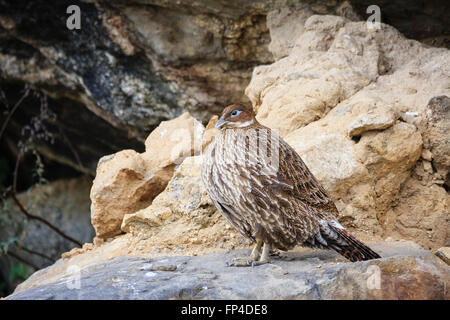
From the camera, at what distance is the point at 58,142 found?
7832mm

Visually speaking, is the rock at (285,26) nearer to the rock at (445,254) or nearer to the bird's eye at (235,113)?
the bird's eye at (235,113)

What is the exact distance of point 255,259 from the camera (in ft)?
11.1

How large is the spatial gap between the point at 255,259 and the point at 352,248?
0.65m

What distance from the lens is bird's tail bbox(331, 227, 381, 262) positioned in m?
3.07

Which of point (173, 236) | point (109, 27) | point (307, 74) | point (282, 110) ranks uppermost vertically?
point (109, 27)

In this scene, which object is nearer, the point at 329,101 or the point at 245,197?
the point at 245,197

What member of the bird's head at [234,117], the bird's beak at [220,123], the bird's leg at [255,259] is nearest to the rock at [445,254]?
the bird's leg at [255,259]

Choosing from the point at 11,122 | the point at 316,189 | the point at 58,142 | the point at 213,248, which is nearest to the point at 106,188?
the point at 213,248

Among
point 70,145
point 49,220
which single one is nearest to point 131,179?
point 70,145

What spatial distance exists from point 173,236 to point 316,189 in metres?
1.13

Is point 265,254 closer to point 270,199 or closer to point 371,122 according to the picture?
point 270,199

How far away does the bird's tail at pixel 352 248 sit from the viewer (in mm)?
3068

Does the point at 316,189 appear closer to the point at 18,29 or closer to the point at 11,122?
the point at 18,29
